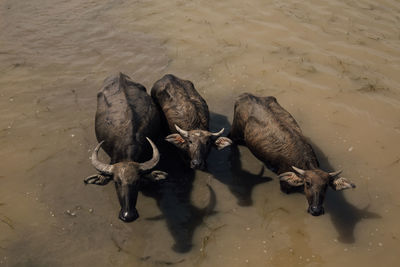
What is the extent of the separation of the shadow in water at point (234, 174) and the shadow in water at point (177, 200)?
20.0 inches

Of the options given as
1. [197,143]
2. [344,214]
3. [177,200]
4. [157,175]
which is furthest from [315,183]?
[157,175]

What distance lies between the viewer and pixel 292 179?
23.4 ft

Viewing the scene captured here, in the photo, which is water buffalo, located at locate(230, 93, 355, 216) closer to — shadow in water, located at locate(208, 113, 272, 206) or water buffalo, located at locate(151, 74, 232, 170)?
shadow in water, located at locate(208, 113, 272, 206)

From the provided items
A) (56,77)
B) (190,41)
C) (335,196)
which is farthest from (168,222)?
(190,41)

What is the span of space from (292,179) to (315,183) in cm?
52

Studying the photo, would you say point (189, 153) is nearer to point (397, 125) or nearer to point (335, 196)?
point (335, 196)

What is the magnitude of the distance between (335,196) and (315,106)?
3.24 m

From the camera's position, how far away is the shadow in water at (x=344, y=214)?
7160mm

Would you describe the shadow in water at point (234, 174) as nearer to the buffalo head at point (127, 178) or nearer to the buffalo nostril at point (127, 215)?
the buffalo head at point (127, 178)

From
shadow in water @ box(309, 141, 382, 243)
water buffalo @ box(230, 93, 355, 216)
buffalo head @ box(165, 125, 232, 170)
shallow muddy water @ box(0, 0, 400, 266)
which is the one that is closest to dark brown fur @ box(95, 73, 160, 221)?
buffalo head @ box(165, 125, 232, 170)

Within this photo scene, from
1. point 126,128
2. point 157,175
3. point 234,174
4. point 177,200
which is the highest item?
Answer: point 126,128

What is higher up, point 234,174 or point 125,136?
point 125,136

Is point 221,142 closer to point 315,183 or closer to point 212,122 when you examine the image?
point 212,122

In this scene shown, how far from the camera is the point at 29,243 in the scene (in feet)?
22.4
